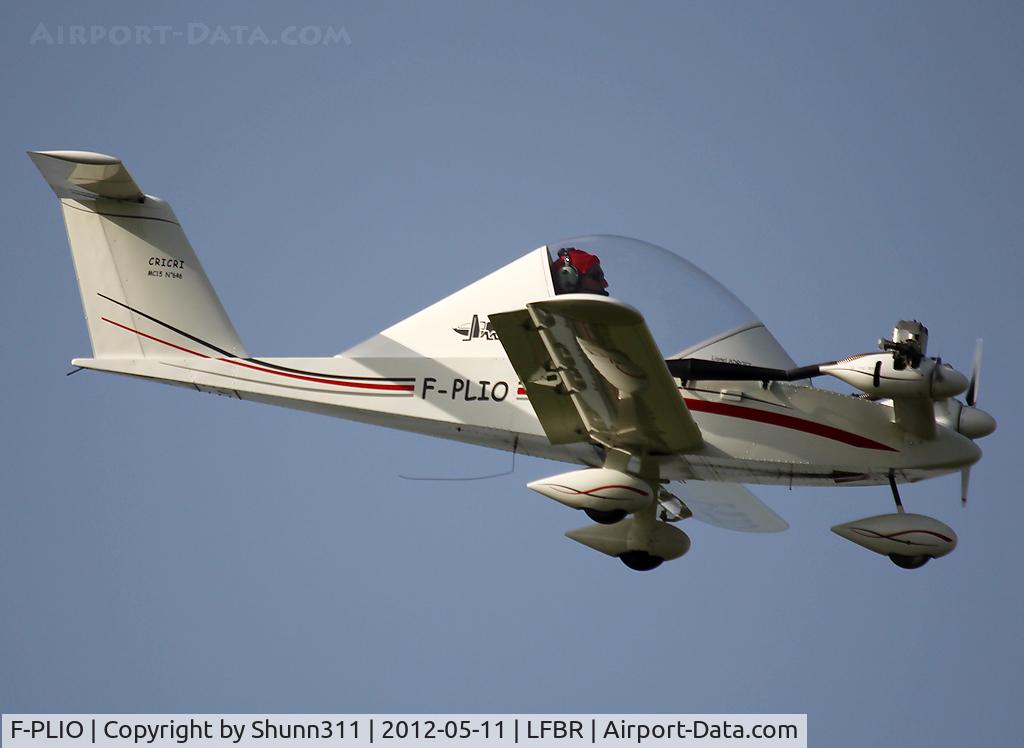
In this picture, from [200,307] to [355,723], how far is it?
14.0 feet

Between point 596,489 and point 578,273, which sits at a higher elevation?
point 578,273

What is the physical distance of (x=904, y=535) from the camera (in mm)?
10750

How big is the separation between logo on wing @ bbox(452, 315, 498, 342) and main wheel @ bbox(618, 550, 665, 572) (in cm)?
236

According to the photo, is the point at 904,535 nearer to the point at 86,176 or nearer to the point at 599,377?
the point at 599,377

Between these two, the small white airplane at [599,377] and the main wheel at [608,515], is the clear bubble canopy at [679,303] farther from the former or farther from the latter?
the main wheel at [608,515]

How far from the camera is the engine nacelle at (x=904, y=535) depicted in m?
10.7

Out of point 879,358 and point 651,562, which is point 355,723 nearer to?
point 651,562

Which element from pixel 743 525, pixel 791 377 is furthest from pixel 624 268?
pixel 743 525

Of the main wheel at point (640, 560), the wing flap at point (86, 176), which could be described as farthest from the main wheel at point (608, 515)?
the wing flap at point (86, 176)

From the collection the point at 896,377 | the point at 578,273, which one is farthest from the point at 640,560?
the point at 896,377

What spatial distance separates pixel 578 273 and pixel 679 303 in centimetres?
91

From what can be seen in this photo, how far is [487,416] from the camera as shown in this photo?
11.7 meters

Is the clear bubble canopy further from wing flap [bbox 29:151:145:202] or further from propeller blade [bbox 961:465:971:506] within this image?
wing flap [bbox 29:151:145:202]

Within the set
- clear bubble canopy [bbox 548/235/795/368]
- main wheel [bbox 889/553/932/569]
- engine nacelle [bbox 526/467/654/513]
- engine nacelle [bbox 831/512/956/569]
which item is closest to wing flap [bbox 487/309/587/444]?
engine nacelle [bbox 526/467/654/513]
